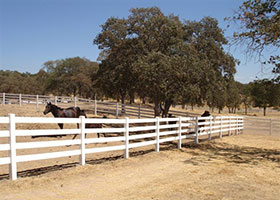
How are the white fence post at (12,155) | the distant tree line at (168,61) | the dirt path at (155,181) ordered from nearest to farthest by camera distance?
the dirt path at (155,181)
the white fence post at (12,155)
the distant tree line at (168,61)

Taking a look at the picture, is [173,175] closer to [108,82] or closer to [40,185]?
A: [40,185]

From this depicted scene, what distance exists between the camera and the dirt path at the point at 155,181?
555 centimetres

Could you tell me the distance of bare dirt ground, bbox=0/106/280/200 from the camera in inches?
219

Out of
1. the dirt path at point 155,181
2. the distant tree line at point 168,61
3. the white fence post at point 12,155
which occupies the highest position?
the distant tree line at point 168,61

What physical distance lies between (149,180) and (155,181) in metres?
0.17

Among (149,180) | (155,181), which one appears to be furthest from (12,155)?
(155,181)

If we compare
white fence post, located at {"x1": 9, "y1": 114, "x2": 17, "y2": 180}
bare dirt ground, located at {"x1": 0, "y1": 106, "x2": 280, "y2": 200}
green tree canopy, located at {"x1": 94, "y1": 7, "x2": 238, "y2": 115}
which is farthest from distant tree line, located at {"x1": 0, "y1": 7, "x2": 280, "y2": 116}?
white fence post, located at {"x1": 9, "y1": 114, "x2": 17, "y2": 180}

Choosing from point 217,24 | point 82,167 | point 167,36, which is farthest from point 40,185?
point 217,24

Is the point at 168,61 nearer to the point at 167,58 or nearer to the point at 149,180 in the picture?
the point at 167,58

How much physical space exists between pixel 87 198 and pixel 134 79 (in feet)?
58.0

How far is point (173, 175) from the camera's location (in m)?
7.57

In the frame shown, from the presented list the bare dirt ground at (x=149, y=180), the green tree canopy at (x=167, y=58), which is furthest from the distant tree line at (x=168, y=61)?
the bare dirt ground at (x=149, y=180)

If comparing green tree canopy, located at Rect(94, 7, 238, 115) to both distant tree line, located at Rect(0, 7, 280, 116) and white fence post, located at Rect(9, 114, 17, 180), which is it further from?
white fence post, located at Rect(9, 114, 17, 180)

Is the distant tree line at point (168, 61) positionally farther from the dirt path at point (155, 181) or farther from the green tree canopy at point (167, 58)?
the dirt path at point (155, 181)
